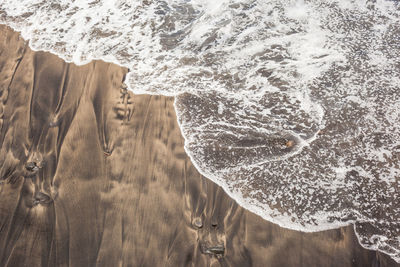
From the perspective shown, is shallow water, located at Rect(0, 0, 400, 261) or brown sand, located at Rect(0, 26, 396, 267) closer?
brown sand, located at Rect(0, 26, 396, 267)

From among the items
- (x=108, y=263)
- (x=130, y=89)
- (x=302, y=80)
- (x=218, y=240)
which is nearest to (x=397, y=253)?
(x=218, y=240)

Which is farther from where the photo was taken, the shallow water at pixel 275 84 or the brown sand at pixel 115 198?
the shallow water at pixel 275 84

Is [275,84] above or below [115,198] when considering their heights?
above

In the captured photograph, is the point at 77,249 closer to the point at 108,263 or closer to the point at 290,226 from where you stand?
the point at 108,263
